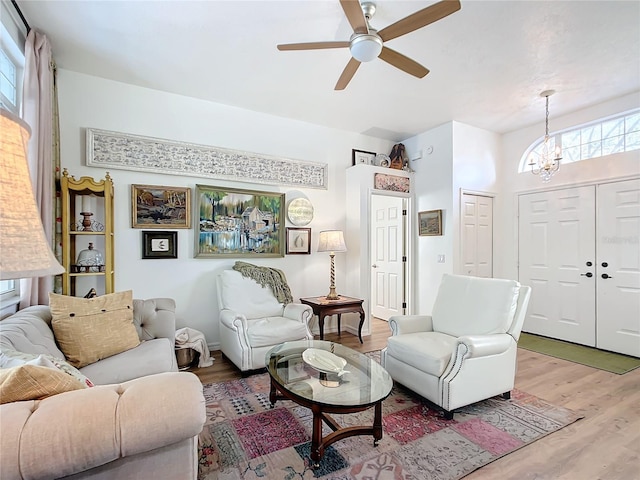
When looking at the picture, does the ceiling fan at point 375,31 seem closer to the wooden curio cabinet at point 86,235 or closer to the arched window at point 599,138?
the wooden curio cabinet at point 86,235

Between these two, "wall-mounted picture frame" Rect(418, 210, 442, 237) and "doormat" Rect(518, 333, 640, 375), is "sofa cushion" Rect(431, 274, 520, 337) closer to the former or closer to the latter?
"wall-mounted picture frame" Rect(418, 210, 442, 237)

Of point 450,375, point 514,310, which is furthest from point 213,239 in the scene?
point 514,310

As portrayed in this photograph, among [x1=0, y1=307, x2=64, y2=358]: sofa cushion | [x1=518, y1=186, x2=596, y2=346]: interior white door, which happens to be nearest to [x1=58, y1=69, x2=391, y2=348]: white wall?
[x1=0, y1=307, x2=64, y2=358]: sofa cushion

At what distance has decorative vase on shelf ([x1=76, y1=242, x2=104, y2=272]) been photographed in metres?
2.87

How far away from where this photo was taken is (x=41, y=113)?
238 cm

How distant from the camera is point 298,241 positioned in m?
4.24

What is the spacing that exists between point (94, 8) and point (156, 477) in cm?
286

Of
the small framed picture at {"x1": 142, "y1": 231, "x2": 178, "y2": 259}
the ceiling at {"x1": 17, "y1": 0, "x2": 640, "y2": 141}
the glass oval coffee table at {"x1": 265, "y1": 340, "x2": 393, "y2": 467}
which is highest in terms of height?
the ceiling at {"x1": 17, "y1": 0, "x2": 640, "y2": 141}

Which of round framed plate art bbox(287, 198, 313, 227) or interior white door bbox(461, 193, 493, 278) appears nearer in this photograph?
round framed plate art bbox(287, 198, 313, 227)

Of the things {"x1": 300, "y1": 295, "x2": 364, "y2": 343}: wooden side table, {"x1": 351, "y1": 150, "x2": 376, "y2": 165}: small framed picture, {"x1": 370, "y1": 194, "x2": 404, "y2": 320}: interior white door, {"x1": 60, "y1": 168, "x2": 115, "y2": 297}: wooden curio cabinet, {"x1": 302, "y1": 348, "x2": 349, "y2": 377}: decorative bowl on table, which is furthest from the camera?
{"x1": 370, "y1": 194, "x2": 404, "y2": 320}: interior white door

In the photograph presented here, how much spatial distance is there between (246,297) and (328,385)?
5.80ft

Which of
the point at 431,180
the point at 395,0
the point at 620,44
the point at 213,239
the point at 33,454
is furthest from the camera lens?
the point at 431,180

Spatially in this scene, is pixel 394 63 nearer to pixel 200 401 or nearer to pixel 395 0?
pixel 395 0

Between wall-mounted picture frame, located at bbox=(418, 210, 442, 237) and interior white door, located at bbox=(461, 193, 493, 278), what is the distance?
1.07 feet
